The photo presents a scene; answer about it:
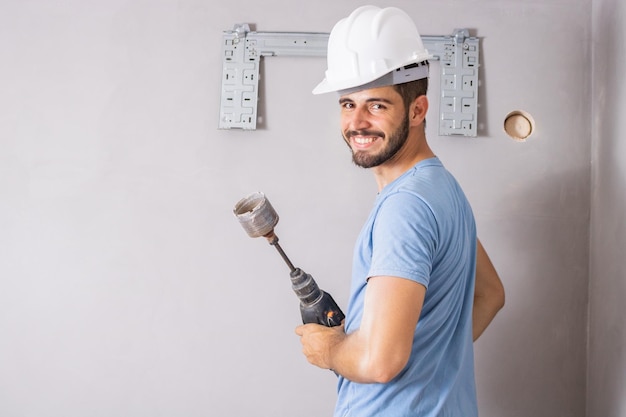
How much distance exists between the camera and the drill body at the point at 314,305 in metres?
1.31

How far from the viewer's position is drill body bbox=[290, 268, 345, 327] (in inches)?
51.6

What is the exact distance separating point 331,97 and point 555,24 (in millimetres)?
780

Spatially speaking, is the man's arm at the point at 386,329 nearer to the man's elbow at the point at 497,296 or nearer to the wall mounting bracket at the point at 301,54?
the man's elbow at the point at 497,296

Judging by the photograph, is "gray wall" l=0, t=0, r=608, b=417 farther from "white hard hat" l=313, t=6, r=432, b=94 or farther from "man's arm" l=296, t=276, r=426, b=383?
"man's arm" l=296, t=276, r=426, b=383

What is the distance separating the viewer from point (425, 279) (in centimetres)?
100

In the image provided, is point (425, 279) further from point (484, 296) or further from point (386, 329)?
point (484, 296)

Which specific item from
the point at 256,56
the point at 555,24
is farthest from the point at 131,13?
the point at 555,24

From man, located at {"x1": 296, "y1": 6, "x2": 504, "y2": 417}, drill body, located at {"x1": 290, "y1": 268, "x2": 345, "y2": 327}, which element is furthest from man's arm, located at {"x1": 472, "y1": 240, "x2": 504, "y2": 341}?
drill body, located at {"x1": 290, "y1": 268, "x2": 345, "y2": 327}

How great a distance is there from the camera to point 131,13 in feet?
6.58

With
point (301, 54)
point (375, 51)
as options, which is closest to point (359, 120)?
point (375, 51)

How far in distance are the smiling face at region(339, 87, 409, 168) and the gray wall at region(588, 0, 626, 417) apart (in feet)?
2.74

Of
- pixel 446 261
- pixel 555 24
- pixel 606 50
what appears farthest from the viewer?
pixel 555 24

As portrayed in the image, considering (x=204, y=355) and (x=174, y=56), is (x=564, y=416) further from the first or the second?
(x=174, y=56)

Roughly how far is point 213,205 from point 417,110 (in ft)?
3.05
